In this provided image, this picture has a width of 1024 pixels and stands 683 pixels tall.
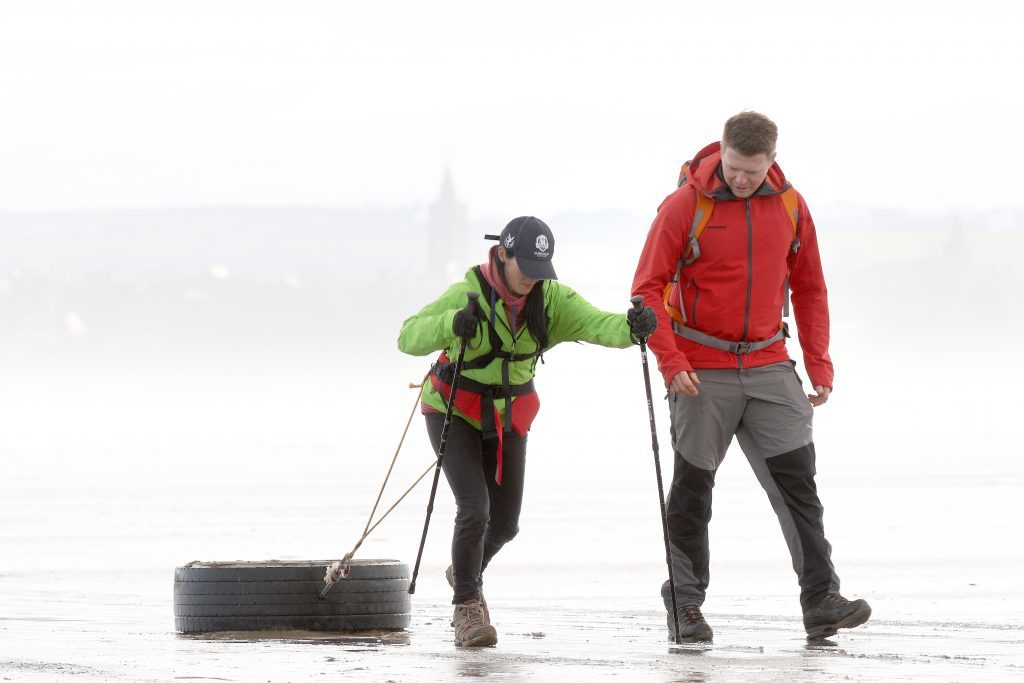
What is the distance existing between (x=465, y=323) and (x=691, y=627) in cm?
184

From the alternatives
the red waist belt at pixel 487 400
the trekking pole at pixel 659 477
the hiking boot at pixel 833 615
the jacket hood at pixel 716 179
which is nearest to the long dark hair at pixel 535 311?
the red waist belt at pixel 487 400

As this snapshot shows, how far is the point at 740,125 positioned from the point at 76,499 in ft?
78.3

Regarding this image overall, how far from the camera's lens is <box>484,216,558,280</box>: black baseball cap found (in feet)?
26.1

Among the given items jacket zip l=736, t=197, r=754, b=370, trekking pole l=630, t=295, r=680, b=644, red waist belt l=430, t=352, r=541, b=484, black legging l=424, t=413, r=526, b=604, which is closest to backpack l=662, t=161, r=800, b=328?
jacket zip l=736, t=197, r=754, b=370

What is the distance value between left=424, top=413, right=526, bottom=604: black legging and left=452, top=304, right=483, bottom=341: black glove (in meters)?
0.69

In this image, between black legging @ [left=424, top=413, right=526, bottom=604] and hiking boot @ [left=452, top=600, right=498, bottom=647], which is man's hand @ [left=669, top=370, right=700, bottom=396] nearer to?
black legging @ [left=424, top=413, right=526, bottom=604]

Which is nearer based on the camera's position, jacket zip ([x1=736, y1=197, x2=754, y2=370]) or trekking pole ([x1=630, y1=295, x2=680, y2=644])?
trekking pole ([x1=630, y1=295, x2=680, y2=644])

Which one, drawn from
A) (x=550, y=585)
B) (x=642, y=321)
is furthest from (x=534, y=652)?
(x=550, y=585)

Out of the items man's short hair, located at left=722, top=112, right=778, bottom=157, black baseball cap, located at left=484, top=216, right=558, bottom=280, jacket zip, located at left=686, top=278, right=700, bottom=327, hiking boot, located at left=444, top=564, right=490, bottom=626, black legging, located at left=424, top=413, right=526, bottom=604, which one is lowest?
hiking boot, located at left=444, top=564, right=490, bottom=626

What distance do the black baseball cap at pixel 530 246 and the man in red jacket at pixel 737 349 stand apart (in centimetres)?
52

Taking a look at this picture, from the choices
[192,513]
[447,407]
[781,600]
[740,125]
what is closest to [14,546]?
[192,513]

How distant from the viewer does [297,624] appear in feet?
29.3

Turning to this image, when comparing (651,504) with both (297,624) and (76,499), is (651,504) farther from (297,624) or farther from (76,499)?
(297,624)

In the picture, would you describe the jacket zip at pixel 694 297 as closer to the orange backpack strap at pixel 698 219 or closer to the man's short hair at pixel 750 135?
the orange backpack strap at pixel 698 219
